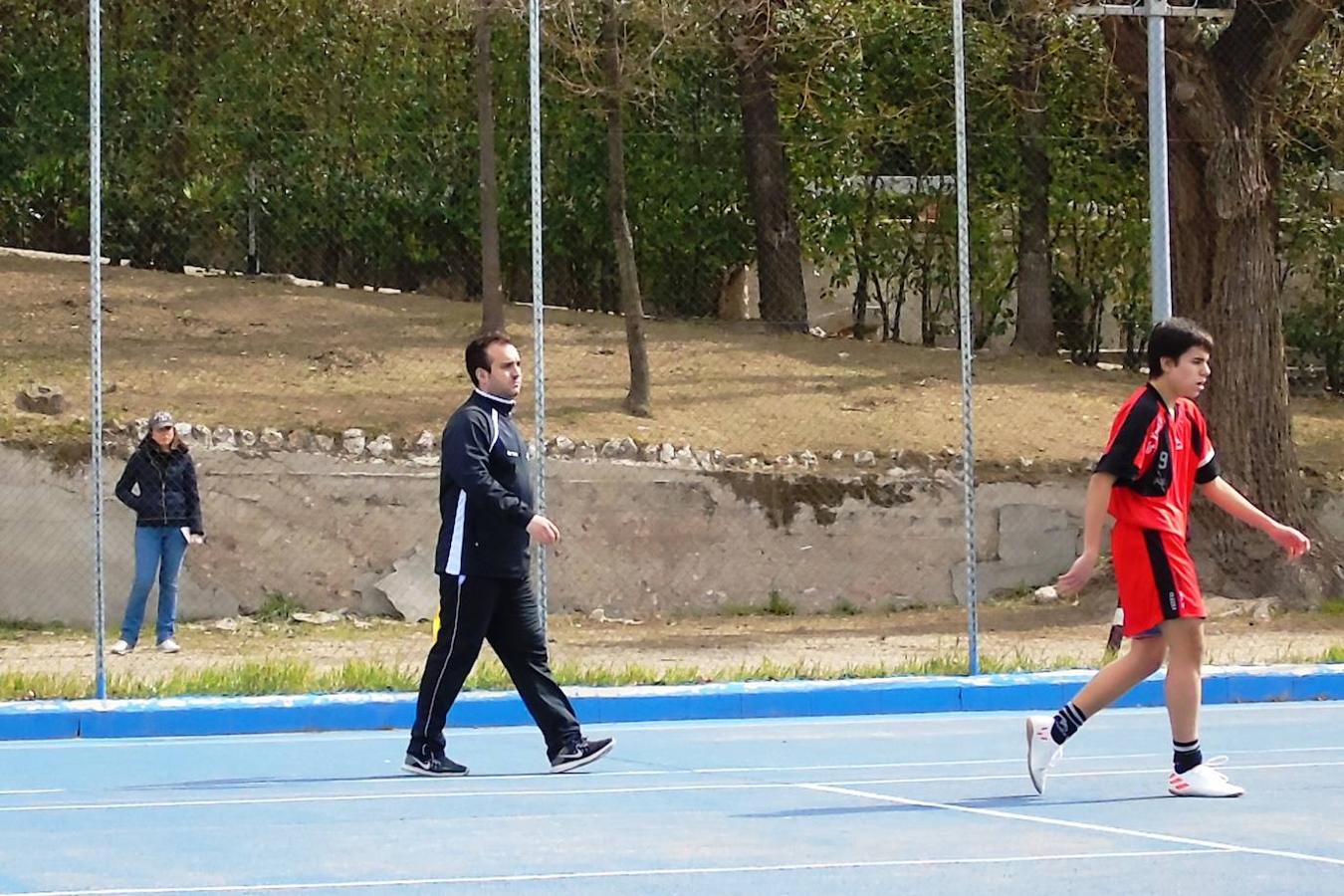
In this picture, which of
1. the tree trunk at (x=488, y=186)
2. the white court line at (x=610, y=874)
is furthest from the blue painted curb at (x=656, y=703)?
the tree trunk at (x=488, y=186)

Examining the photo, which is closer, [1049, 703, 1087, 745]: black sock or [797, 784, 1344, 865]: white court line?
[797, 784, 1344, 865]: white court line

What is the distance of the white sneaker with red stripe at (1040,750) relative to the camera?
28.3 ft

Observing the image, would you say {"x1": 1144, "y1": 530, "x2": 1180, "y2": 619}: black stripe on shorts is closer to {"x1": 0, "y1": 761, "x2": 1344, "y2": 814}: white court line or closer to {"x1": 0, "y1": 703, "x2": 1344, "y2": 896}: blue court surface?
{"x1": 0, "y1": 703, "x2": 1344, "y2": 896}: blue court surface

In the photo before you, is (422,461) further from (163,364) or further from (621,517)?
(163,364)

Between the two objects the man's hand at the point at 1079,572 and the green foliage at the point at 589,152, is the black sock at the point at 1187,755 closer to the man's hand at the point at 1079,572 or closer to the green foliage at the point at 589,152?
the man's hand at the point at 1079,572

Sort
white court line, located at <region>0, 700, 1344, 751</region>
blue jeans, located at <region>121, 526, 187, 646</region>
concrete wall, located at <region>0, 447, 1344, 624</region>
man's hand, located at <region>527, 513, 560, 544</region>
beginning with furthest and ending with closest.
Answer: concrete wall, located at <region>0, 447, 1344, 624</region> < blue jeans, located at <region>121, 526, 187, 646</region> < white court line, located at <region>0, 700, 1344, 751</region> < man's hand, located at <region>527, 513, 560, 544</region>

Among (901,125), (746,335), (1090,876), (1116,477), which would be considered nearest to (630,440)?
(746,335)

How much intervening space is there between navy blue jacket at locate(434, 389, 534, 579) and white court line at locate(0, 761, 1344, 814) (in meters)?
0.92

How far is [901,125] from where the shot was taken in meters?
23.2

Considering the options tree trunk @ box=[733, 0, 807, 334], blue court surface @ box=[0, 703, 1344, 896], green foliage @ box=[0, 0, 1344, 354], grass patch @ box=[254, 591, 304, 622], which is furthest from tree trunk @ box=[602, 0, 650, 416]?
blue court surface @ box=[0, 703, 1344, 896]

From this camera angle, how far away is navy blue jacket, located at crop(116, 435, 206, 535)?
16203 mm

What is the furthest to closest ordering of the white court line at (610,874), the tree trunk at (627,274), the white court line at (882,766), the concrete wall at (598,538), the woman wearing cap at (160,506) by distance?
the tree trunk at (627,274) < the concrete wall at (598,538) < the woman wearing cap at (160,506) < the white court line at (882,766) < the white court line at (610,874)

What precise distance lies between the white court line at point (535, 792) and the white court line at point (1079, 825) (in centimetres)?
23

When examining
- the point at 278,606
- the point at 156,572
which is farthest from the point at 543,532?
the point at 278,606
